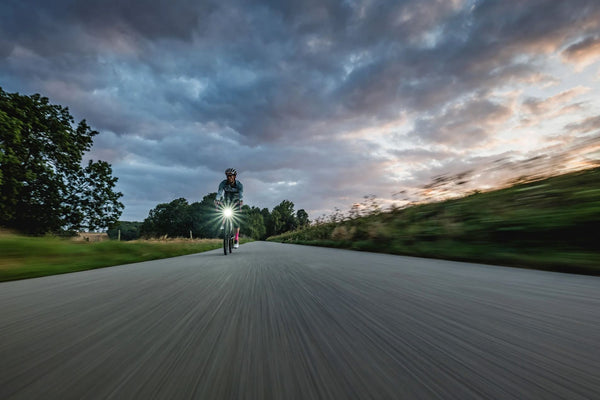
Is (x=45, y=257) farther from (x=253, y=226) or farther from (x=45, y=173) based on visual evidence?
(x=253, y=226)

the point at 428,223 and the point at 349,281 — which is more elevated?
the point at 428,223

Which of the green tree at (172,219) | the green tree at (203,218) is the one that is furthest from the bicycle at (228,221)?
the green tree at (172,219)

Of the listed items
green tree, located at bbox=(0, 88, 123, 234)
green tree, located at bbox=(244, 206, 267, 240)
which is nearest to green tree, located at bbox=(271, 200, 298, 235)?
green tree, located at bbox=(244, 206, 267, 240)

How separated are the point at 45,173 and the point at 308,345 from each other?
70.9 ft

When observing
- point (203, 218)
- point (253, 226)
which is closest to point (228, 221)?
point (203, 218)

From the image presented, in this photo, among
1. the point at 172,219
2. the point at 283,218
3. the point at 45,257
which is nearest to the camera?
the point at 45,257

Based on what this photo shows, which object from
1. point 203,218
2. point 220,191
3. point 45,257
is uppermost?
point 203,218

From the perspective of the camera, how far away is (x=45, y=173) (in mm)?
15445

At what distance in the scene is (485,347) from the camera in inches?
34.1

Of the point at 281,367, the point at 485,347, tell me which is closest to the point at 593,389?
the point at 485,347

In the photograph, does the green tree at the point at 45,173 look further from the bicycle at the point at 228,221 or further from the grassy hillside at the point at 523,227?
the grassy hillside at the point at 523,227

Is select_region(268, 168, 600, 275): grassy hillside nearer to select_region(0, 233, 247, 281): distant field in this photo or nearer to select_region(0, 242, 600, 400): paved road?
select_region(0, 242, 600, 400): paved road

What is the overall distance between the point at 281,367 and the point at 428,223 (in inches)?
219

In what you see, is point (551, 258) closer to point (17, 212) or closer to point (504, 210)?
point (504, 210)
